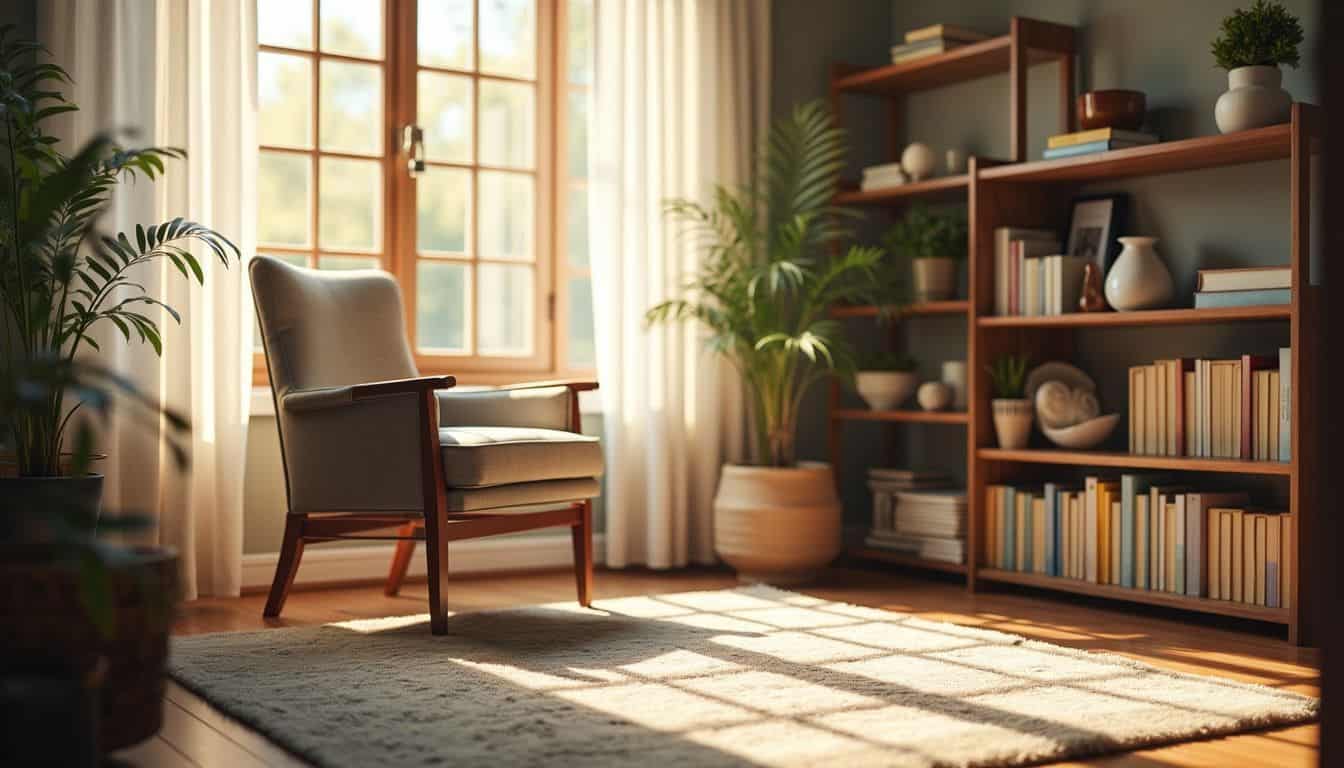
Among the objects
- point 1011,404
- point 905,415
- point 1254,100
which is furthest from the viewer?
point 905,415

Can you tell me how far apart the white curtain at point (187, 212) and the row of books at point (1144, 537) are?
7.41ft

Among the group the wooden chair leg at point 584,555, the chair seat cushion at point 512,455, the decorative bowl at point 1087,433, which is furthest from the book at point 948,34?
the wooden chair leg at point 584,555

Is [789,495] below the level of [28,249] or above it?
below

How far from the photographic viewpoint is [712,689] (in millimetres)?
2721

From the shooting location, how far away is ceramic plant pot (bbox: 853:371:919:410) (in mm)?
4727

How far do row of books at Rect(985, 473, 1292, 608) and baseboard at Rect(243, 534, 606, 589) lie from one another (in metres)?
1.35

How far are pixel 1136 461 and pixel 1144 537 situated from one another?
217mm

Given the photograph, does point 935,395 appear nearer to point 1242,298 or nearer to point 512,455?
point 1242,298

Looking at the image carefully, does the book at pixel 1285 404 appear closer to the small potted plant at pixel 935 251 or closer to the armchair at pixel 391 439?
the small potted plant at pixel 935 251

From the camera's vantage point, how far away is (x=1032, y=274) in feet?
13.8

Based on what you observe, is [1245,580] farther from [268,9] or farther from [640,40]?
[268,9]

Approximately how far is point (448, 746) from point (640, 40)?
2.94m

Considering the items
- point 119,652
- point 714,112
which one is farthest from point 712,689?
point 714,112

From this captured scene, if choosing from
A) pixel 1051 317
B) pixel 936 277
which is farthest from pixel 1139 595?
pixel 936 277
